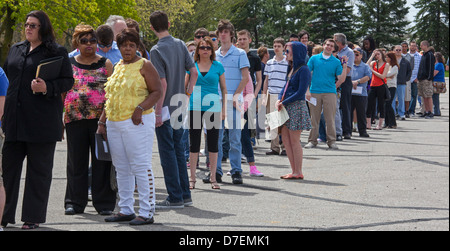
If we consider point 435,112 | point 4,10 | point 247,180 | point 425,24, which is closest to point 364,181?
point 247,180

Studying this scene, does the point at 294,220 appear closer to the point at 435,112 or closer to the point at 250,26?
the point at 435,112

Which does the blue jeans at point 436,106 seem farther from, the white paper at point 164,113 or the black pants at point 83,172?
the black pants at point 83,172

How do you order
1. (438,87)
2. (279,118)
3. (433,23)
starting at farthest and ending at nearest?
(433,23) < (438,87) < (279,118)

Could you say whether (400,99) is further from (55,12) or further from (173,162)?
(173,162)

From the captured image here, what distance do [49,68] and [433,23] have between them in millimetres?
59773

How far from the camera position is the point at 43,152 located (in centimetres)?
648

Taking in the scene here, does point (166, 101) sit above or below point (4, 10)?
below

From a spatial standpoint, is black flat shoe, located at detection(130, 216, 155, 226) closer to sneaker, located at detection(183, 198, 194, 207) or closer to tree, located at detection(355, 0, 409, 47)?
sneaker, located at detection(183, 198, 194, 207)

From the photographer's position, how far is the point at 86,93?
7.30 metres

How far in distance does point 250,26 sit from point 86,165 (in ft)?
249

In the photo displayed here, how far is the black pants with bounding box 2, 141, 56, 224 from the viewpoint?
21.0 feet

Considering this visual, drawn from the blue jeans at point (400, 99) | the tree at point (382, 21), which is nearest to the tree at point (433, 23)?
the tree at point (382, 21)

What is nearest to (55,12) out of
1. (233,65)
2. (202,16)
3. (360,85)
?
(360,85)

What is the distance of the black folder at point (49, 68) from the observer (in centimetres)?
634
